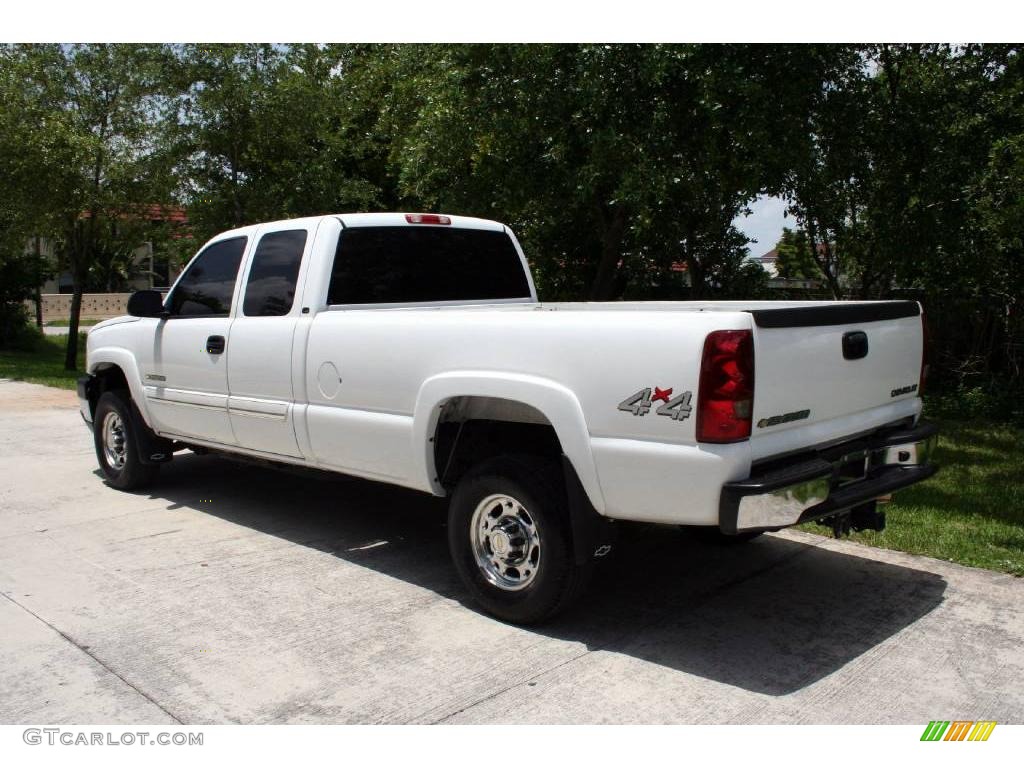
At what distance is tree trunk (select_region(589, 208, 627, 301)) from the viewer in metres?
12.4

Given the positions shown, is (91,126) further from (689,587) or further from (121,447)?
(689,587)

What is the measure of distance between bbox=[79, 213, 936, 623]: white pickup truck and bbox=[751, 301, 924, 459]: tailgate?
12 mm

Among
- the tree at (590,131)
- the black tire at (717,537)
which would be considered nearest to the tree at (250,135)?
the tree at (590,131)

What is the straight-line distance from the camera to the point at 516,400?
4.48 metres

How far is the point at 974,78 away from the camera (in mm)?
11938

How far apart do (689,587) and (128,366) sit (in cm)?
449

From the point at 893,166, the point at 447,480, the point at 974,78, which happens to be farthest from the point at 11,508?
the point at 974,78

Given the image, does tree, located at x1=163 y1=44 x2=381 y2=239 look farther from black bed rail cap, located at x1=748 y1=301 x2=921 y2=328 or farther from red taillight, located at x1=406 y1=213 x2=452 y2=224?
black bed rail cap, located at x1=748 y1=301 x2=921 y2=328

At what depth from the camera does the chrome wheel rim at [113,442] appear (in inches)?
301

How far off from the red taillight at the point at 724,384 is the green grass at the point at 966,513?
2279 millimetres

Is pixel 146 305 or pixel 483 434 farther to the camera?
pixel 146 305

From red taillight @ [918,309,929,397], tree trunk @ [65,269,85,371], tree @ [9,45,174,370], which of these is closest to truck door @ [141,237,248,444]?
red taillight @ [918,309,929,397]

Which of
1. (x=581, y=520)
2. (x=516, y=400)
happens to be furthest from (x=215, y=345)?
(x=581, y=520)

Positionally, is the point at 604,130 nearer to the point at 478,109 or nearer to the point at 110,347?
the point at 478,109
